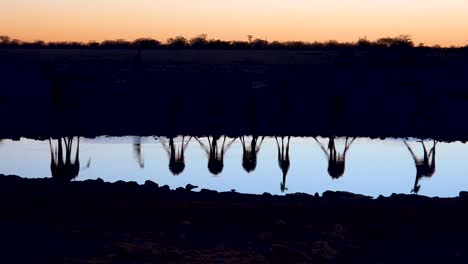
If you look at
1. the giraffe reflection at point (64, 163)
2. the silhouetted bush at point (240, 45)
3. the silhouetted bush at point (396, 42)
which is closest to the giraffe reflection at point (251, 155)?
the giraffe reflection at point (64, 163)

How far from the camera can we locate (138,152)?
104ft

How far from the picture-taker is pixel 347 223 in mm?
16812

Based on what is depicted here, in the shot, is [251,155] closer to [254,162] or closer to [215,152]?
[215,152]

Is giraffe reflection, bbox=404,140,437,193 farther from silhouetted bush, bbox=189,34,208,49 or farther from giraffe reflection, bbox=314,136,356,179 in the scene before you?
silhouetted bush, bbox=189,34,208,49

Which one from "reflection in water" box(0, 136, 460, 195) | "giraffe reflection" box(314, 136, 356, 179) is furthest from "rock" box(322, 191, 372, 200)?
"giraffe reflection" box(314, 136, 356, 179)

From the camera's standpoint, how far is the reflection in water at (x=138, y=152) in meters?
28.6

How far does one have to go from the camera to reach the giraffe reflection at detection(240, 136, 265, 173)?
28109mm

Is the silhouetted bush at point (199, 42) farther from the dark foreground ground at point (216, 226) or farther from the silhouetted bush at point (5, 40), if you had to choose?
the dark foreground ground at point (216, 226)

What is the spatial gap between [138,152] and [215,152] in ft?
9.92

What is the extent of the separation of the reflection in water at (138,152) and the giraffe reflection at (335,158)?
21.3 feet

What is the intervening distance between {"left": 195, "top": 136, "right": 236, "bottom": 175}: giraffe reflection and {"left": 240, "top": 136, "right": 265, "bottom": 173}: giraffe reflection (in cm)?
82

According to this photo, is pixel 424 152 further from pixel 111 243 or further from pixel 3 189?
pixel 111 243

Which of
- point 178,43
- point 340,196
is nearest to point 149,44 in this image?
point 178,43

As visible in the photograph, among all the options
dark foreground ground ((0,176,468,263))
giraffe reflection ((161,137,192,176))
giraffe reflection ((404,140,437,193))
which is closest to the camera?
dark foreground ground ((0,176,468,263))
